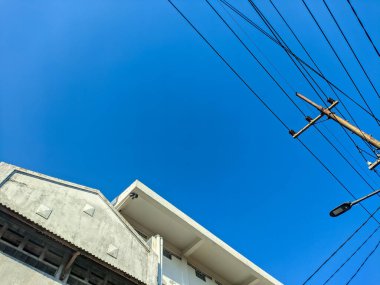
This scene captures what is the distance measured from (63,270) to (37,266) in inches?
32.3

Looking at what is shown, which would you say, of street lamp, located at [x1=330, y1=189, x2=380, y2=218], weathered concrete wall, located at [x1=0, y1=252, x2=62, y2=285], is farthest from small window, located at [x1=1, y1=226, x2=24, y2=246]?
street lamp, located at [x1=330, y1=189, x2=380, y2=218]

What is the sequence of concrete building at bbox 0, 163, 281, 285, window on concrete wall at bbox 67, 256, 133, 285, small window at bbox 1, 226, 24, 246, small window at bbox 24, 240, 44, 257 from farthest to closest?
window on concrete wall at bbox 67, 256, 133, 285, small window at bbox 24, 240, 44, 257, concrete building at bbox 0, 163, 281, 285, small window at bbox 1, 226, 24, 246

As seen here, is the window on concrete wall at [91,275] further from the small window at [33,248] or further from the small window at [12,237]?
Result: the small window at [12,237]

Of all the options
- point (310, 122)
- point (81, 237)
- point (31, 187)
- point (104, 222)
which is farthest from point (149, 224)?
point (310, 122)

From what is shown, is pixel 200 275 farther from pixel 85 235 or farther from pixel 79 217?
pixel 79 217

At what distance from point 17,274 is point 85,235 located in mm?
2748

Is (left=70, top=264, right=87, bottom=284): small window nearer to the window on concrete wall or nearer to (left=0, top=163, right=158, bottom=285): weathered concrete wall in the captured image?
the window on concrete wall

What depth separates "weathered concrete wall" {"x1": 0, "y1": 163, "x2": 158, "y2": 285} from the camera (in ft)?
35.5

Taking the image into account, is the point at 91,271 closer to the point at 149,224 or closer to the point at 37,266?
the point at 37,266

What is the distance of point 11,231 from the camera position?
395 inches

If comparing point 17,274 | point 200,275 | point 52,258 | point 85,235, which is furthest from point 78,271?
point 200,275

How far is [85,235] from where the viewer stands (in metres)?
11.7

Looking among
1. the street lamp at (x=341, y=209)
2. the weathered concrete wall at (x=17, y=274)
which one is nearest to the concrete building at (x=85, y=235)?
the weathered concrete wall at (x=17, y=274)

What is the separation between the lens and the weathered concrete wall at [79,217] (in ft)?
35.5
